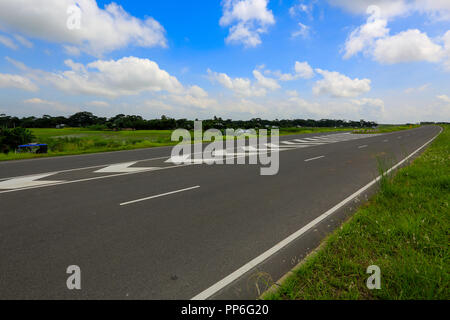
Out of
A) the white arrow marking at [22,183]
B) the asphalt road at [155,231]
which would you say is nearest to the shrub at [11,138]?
the white arrow marking at [22,183]

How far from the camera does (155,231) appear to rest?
146 inches

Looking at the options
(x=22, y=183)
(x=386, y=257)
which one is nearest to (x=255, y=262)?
(x=386, y=257)

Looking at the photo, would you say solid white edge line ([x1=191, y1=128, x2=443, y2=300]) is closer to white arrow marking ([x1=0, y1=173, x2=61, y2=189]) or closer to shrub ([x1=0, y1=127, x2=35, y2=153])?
white arrow marking ([x1=0, y1=173, x2=61, y2=189])

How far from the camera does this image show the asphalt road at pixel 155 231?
8.23ft

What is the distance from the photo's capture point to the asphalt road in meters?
2.51

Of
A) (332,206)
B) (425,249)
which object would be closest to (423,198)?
(332,206)

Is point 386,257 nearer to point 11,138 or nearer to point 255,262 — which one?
point 255,262

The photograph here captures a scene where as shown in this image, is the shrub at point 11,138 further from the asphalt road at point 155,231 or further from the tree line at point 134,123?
the tree line at point 134,123

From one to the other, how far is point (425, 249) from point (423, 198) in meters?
2.32

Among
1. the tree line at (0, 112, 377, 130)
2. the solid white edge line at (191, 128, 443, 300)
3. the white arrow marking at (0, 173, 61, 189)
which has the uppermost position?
the tree line at (0, 112, 377, 130)

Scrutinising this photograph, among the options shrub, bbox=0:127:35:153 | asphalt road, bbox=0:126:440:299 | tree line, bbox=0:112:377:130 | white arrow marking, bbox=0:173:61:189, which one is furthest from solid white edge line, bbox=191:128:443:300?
tree line, bbox=0:112:377:130

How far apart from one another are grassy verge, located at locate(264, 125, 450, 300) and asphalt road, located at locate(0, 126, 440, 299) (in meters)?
0.35

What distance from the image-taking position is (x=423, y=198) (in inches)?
181
